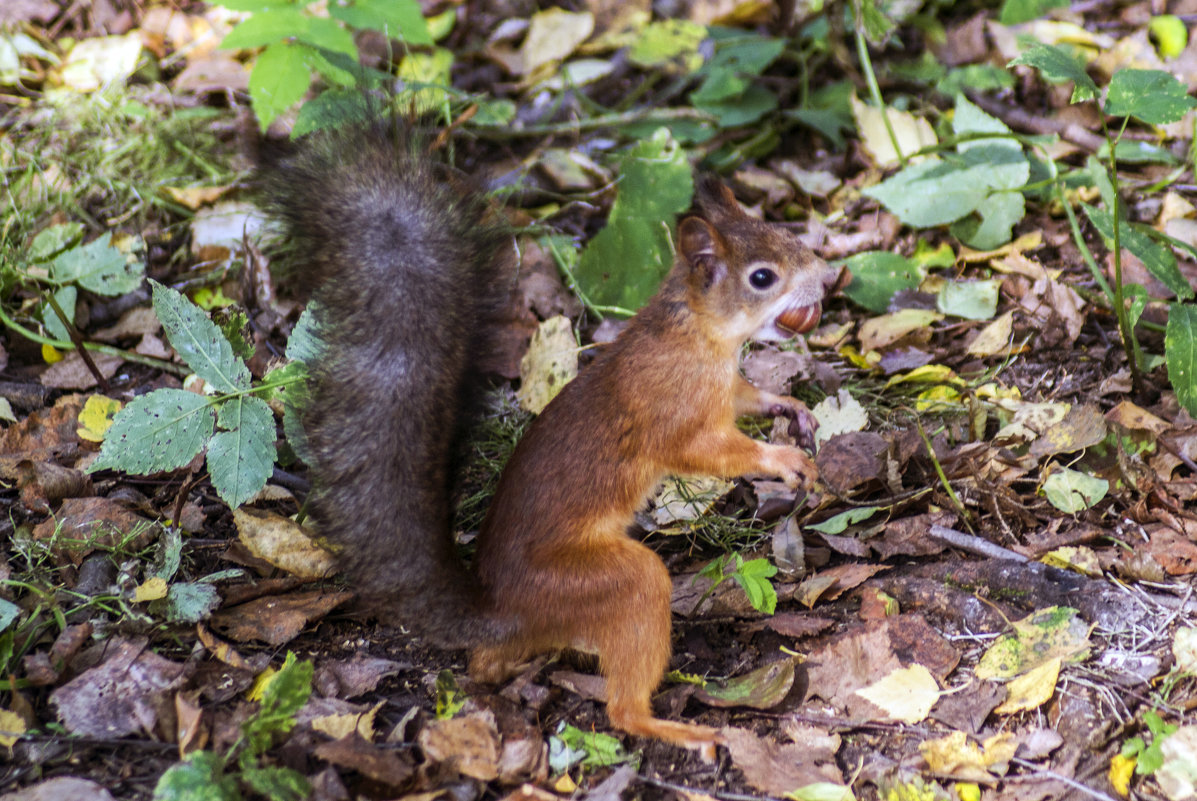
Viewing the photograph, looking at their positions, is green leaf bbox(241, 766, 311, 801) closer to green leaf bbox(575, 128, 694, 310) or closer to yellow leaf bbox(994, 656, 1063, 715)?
yellow leaf bbox(994, 656, 1063, 715)

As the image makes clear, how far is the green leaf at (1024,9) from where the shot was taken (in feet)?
13.2

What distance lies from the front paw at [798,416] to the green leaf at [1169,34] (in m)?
2.37

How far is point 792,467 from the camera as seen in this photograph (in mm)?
2309

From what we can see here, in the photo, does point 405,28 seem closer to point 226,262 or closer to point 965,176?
point 226,262

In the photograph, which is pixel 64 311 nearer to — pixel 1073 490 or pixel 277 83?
pixel 277 83

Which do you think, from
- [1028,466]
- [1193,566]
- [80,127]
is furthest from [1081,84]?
[80,127]

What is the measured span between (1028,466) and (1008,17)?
92.3 inches

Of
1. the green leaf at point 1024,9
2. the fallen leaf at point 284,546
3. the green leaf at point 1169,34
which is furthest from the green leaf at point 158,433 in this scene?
the green leaf at point 1169,34

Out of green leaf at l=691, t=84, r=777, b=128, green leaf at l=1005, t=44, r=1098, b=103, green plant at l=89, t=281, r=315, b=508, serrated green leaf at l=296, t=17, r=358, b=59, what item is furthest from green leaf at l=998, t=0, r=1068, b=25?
green plant at l=89, t=281, r=315, b=508

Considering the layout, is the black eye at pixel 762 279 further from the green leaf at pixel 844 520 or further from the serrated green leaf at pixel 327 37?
the serrated green leaf at pixel 327 37

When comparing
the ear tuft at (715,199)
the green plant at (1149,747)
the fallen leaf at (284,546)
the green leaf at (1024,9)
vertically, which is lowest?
the green plant at (1149,747)

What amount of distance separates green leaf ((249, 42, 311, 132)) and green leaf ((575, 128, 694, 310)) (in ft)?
3.23

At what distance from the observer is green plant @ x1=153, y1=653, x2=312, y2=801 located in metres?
1.56

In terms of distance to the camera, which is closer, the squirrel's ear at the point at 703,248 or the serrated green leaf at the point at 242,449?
the serrated green leaf at the point at 242,449
